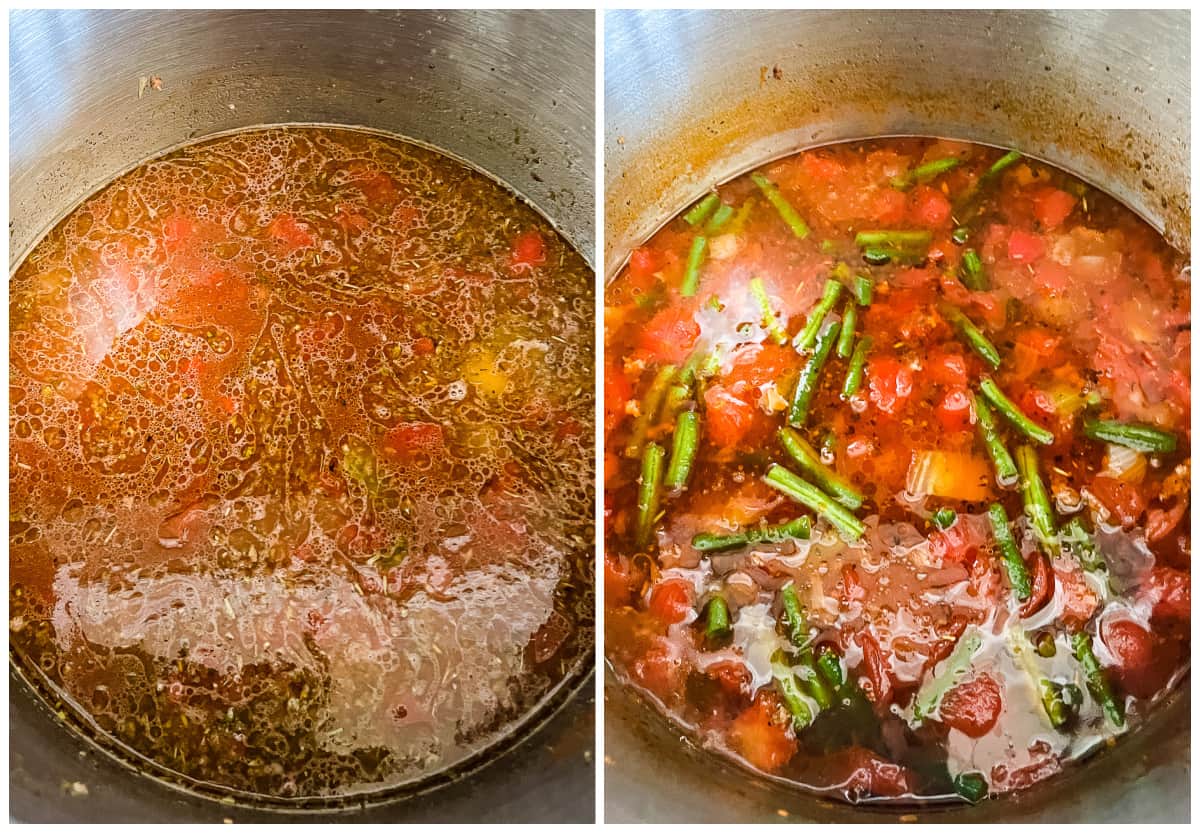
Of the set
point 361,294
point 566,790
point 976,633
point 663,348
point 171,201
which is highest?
point 171,201

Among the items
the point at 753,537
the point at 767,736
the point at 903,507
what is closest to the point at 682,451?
the point at 753,537

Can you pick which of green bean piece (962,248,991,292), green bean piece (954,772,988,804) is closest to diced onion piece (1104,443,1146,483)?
green bean piece (962,248,991,292)

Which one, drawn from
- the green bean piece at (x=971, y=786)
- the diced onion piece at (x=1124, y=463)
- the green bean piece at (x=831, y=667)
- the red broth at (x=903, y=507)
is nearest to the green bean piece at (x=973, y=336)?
the red broth at (x=903, y=507)

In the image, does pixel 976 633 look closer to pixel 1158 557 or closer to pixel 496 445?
pixel 1158 557

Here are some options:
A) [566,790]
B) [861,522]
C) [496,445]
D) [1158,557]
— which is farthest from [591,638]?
[1158,557]

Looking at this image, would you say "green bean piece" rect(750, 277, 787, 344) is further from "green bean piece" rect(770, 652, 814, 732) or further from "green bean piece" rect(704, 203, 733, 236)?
"green bean piece" rect(770, 652, 814, 732)

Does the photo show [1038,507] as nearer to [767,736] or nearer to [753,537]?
[753,537]
